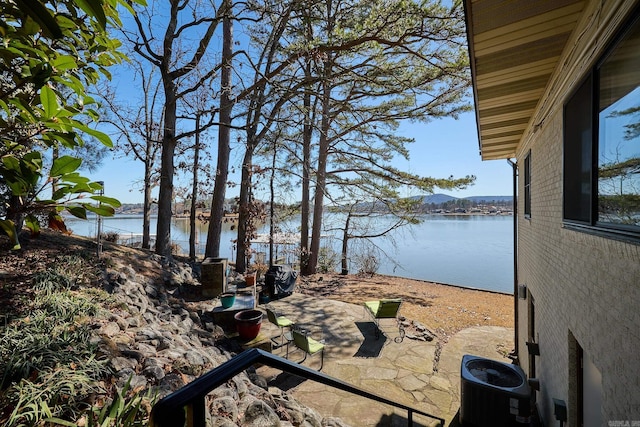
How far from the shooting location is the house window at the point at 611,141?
1.33 meters

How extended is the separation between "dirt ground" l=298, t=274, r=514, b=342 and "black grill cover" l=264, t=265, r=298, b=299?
1.11m

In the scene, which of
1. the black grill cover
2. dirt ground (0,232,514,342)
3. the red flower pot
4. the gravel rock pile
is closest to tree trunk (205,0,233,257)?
the black grill cover

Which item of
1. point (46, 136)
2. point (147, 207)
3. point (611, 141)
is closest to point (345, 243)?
point (147, 207)

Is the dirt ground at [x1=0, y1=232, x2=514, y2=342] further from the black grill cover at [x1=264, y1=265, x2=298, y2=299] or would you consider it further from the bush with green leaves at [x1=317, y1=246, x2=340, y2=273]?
the bush with green leaves at [x1=317, y1=246, x2=340, y2=273]

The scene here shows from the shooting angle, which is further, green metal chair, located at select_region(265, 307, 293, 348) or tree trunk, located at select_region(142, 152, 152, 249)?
tree trunk, located at select_region(142, 152, 152, 249)

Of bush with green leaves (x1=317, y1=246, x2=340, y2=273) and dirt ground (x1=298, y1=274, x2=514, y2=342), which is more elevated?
bush with green leaves (x1=317, y1=246, x2=340, y2=273)

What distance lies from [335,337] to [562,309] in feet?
15.5

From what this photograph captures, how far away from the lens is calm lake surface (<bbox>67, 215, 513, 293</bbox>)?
12.4 m

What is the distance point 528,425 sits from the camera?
126 inches

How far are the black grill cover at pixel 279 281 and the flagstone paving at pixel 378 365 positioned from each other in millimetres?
709

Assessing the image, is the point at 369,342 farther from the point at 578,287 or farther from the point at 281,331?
the point at 578,287

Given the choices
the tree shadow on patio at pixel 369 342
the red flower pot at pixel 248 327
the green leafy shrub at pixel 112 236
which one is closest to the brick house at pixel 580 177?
the tree shadow on patio at pixel 369 342

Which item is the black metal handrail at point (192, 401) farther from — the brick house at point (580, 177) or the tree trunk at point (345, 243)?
the tree trunk at point (345, 243)

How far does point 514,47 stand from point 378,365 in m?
5.08
